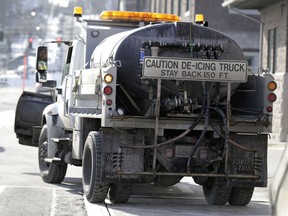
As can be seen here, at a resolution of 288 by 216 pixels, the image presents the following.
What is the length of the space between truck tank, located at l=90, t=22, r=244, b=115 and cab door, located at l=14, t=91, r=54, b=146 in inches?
220

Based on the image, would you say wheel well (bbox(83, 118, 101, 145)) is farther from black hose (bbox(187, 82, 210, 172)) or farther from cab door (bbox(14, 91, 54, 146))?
cab door (bbox(14, 91, 54, 146))

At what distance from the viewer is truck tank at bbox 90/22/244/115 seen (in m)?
10.6

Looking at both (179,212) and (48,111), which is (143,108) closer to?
(179,212)

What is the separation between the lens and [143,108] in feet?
35.5

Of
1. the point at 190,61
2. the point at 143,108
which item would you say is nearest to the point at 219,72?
the point at 190,61

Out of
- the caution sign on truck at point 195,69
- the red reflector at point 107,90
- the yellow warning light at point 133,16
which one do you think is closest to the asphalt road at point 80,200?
the red reflector at point 107,90

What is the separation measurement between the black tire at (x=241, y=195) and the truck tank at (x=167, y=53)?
1245mm

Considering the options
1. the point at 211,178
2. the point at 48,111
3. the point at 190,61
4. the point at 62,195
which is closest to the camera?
the point at 190,61

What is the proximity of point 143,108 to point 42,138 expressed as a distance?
12.6ft

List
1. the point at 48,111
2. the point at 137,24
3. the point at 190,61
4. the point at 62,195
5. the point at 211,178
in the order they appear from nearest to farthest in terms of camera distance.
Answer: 1. the point at 190,61
2. the point at 211,178
3. the point at 62,195
4. the point at 137,24
5. the point at 48,111

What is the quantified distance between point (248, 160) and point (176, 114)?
1.11 m

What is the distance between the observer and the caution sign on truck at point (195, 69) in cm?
1028

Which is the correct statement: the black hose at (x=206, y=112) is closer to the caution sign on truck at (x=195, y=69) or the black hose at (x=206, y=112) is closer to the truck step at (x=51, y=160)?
the caution sign on truck at (x=195, y=69)

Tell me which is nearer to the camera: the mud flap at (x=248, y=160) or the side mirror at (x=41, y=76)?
the mud flap at (x=248, y=160)
